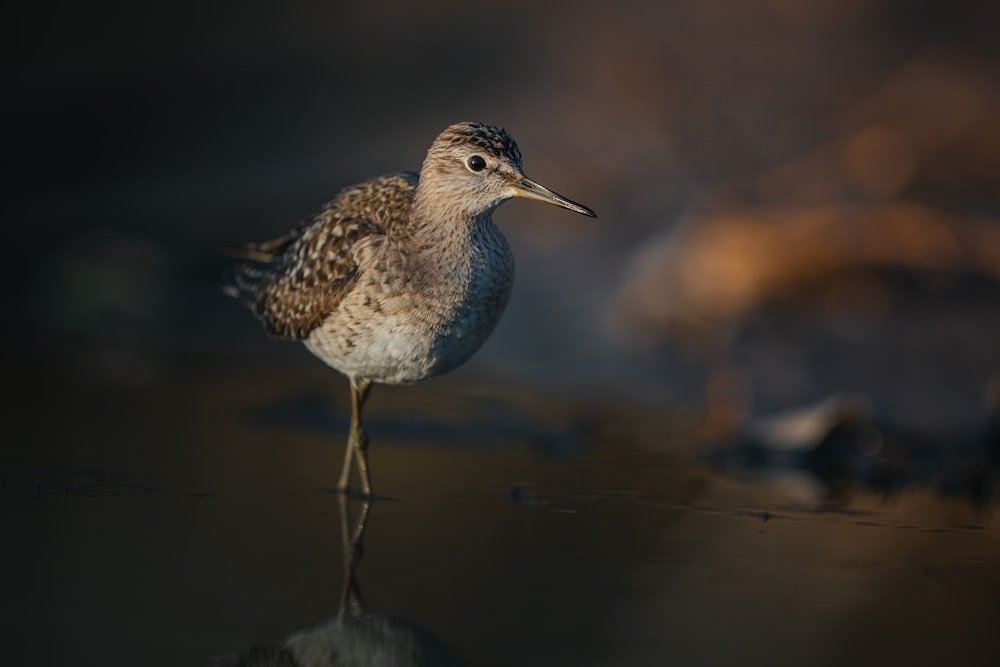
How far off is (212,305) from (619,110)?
14.3ft

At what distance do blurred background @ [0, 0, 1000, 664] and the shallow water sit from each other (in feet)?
0.31

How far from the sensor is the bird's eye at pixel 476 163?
6863mm

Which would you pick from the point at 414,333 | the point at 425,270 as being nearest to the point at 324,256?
the point at 425,270

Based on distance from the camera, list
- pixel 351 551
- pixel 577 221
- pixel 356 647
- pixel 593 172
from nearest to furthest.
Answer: pixel 356 647
pixel 351 551
pixel 577 221
pixel 593 172

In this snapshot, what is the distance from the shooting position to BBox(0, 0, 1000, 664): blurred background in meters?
8.55

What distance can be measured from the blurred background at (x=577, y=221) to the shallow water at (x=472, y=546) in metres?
0.09

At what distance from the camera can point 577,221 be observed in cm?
1248

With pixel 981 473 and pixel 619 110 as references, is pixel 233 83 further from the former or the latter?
pixel 981 473

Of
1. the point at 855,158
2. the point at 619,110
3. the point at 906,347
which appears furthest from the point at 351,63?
the point at 906,347

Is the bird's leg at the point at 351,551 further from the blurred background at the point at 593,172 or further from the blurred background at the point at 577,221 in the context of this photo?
the blurred background at the point at 593,172

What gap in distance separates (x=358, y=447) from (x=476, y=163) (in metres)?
1.59

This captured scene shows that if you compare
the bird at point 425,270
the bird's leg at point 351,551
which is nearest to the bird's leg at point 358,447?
the bird at point 425,270

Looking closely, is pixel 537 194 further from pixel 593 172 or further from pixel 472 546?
pixel 593 172

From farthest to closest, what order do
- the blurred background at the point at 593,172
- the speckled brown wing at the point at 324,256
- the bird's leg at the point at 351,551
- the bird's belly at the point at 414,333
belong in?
the blurred background at the point at 593,172, the speckled brown wing at the point at 324,256, the bird's belly at the point at 414,333, the bird's leg at the point at 351,551
